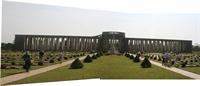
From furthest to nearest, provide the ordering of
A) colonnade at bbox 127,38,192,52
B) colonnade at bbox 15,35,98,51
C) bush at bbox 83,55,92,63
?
1. colonnade at bbox 127,38,192,52
2. bush at bbox 83,55,92,63
3. colonnade at bbox 15,35,98,51

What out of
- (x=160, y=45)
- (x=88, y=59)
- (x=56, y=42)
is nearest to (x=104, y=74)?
(x=88, y=59)

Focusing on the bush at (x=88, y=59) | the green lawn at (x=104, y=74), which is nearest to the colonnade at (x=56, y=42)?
the bush at (x=88, y=59)

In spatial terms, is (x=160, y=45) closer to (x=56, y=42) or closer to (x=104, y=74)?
(x=56, y=42)

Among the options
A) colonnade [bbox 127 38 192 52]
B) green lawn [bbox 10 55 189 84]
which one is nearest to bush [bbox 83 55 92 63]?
green lawn [bbox 10 55 189 84]

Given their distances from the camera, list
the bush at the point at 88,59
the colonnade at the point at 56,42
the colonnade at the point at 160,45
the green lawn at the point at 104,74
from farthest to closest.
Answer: the colonnade at the point at 160,45 → the bush at the point at 88,59 → the colonnade at the point at 56,42 → the green lawn at the point at 104,74

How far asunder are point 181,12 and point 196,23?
114 cm

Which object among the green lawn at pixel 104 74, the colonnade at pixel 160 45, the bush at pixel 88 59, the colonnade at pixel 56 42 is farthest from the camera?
the colonnade at pixel 160 45

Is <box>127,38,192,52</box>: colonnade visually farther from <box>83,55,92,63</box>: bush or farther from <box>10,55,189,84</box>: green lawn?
<box>10,55,189,84</box>: green lawn

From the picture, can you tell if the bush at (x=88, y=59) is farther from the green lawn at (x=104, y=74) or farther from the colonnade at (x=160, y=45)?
the colonnade at (x=160, y=45)

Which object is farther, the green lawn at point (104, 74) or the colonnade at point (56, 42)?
the colonnade at point (56, 42)

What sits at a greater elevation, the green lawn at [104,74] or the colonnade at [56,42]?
the colonnade at [56,42]

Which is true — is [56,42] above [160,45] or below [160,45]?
above

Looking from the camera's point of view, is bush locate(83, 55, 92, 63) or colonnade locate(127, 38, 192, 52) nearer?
bush locate(83, 55, 92, 63)

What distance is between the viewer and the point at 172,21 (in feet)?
68.5
